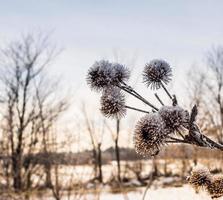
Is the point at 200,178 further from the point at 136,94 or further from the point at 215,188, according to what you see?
the point at 136,94

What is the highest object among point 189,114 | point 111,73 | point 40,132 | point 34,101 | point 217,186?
point 34,101

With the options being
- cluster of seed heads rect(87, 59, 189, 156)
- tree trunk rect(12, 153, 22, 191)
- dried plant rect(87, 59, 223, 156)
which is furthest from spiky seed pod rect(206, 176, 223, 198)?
tree trunk rect(12, 153, 22, 191)

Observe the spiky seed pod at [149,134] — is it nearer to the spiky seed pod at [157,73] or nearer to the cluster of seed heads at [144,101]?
the cluster of seed heads at [144,101]

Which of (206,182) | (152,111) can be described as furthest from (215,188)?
(152,111)

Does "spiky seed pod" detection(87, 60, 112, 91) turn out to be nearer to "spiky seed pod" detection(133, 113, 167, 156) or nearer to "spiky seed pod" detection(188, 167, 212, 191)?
"spiky seed pod" detection(133, 113, 167, 156)

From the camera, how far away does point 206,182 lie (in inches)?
78.3

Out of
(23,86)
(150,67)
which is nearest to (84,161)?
(150,67)

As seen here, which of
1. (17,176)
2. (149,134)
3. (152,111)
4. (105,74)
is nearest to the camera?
(149,134)

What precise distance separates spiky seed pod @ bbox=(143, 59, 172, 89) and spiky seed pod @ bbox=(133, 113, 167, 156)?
474 mm

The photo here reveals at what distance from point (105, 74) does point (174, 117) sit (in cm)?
43

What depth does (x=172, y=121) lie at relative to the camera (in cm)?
157

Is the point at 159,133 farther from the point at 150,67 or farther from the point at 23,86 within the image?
the point at 23,86

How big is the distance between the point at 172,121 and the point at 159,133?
0.07 m

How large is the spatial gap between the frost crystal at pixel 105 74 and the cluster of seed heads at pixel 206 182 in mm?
491
